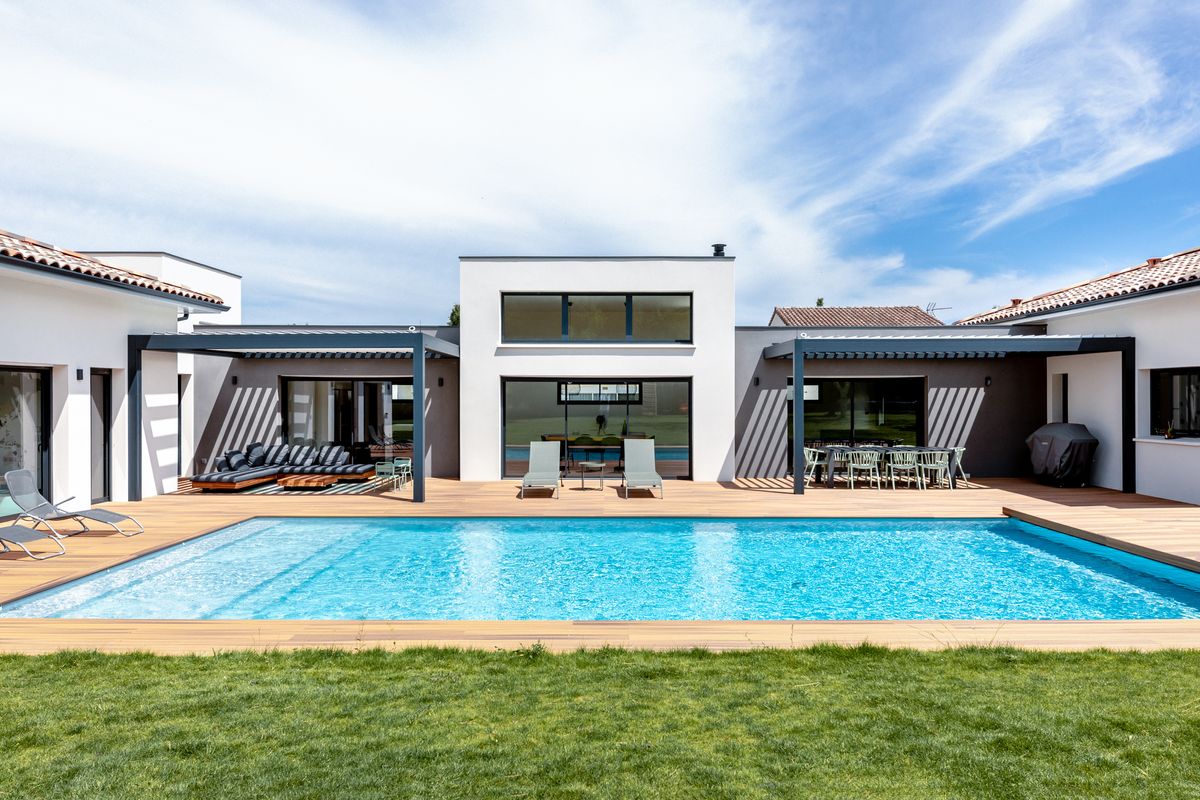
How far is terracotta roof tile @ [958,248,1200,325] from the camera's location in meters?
10.6

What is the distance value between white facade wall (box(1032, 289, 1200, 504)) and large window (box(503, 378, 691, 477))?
329 inches

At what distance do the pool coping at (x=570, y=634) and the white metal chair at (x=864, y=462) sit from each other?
7.92 metres

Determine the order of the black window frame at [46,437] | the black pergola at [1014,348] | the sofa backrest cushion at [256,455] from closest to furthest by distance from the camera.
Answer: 1. the black window frame at [46,437]
2. the black pergola at [1014,348]
3. the sofa backrest cushion at [256,455]

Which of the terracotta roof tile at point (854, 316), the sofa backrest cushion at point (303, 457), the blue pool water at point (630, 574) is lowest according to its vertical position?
the blue pool water at point (630, 574)

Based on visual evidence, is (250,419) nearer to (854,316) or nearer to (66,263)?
(66,263)

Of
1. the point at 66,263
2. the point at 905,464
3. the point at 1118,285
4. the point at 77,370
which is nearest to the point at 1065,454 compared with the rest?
the point at 905,464

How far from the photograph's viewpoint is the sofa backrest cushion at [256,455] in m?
14.0

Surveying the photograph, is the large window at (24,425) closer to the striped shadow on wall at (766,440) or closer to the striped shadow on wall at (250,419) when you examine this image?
the striped shadow on wall at (250,419)

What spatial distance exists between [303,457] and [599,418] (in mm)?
6790

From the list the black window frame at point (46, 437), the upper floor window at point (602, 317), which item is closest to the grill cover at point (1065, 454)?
the upper floor window at point (602, 317)

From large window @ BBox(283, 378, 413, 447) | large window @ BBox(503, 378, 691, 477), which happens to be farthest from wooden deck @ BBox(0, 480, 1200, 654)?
large window @ BBox(283, 378, 413, 447)

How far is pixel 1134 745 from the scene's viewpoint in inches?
120

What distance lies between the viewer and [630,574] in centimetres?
770

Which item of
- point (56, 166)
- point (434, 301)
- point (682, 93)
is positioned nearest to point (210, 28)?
point (56, 166)
